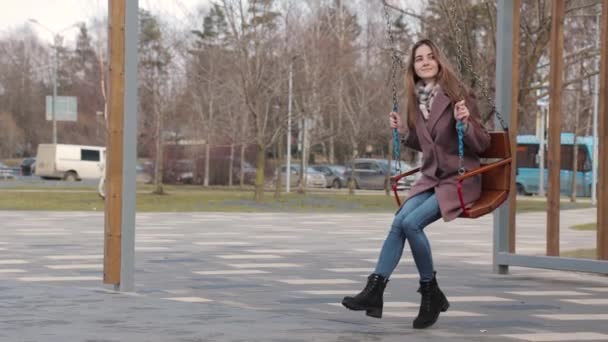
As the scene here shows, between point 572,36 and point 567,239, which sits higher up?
point 572,36

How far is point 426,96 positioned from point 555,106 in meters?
4.01

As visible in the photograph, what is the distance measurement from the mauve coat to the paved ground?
0.83m

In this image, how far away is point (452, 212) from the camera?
23.8 feet

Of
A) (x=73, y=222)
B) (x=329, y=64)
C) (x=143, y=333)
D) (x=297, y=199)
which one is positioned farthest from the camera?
(x=329, y=64)

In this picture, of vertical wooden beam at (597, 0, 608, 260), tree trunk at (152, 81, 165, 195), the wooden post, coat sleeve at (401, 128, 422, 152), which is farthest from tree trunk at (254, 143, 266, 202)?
coat sleeve at (401, 128, 422, 152)

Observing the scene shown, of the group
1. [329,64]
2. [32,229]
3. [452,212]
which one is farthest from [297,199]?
[452,212]

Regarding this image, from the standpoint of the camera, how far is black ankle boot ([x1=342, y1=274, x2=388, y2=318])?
734 centimetres

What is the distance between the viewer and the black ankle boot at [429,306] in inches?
290

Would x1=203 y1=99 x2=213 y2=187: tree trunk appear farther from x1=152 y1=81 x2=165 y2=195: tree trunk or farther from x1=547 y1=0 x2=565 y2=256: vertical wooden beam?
x1=547 y1=0 x2=565 y2=256: vertical wooden beam

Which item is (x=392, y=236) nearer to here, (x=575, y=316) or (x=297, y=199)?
(x=575, y=316)

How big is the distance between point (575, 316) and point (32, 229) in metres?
12.5

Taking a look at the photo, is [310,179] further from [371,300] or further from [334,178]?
[371,300]

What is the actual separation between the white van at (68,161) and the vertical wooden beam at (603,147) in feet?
186

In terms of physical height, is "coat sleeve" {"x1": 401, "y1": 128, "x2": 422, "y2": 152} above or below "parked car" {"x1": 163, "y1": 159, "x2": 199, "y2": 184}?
above
